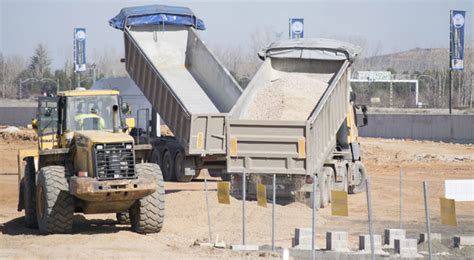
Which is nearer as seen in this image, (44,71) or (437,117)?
(437,117)

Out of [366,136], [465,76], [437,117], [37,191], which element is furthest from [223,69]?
[465,76]

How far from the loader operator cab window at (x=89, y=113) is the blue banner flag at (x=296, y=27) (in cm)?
3103

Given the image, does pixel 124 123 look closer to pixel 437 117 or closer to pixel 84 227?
pixel 84 227

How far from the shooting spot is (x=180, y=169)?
2881cm

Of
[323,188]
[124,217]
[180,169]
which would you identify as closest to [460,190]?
[124,217]

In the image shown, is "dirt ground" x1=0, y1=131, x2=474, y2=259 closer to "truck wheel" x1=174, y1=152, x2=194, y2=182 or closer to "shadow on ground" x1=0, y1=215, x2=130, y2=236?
"shadow on ground" x1=0, y1=215, x2=130, y2=236

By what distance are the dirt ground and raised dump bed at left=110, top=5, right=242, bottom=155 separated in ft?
5.44

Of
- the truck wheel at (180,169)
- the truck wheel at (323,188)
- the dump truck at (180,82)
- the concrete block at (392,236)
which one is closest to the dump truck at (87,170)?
the concrete block at (392,236)

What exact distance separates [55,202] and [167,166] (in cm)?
1233

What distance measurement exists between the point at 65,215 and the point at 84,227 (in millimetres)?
1870

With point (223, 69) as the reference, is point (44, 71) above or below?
above

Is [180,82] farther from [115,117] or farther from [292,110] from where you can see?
[115,117]

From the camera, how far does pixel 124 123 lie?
1992cm

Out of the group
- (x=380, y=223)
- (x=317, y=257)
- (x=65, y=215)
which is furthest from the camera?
(x=380, y=223)
